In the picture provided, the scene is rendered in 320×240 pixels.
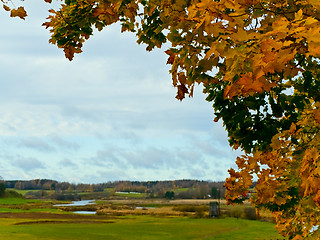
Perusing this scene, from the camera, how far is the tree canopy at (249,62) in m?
3.13

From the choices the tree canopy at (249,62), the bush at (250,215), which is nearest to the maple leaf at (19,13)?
the tree canopy at (249,62)

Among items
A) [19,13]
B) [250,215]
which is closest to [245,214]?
[250,215]

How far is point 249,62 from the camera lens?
3.19 meters

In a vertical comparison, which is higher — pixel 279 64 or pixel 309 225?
pixel 279 64

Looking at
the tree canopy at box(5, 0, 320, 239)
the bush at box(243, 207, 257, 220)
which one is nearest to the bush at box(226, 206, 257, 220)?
the bush at box(243, 207, 257, 220)

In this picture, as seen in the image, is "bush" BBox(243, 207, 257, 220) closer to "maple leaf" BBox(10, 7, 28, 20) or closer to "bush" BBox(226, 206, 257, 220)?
"bush" BBox(226, 206, 257, 220)

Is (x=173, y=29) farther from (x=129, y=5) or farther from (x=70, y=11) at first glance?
(x=70, y=11)

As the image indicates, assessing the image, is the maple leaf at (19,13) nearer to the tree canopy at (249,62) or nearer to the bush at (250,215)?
the tree canopy at (249,62)

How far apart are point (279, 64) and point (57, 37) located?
6.25 meters

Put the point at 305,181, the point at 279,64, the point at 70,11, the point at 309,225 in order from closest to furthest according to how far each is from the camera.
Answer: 1. the point at 279,64
2. the point at 305,181
3. the point at 70,11
4. the point at 309,225

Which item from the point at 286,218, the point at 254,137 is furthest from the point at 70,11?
the point at 286,218

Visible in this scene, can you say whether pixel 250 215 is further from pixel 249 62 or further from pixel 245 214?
pixel 249 62

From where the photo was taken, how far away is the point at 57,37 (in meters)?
8.24

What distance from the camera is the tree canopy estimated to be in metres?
3.13
